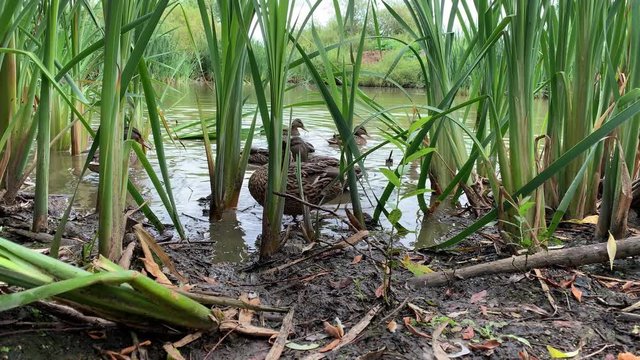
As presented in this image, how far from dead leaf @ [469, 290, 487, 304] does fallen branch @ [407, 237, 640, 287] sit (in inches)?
2.5

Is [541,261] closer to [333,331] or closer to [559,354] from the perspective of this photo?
[559,354]

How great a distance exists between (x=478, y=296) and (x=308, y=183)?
1.53m

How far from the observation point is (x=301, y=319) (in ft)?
4.83

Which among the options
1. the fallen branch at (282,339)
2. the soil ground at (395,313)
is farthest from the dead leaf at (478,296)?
the fallen branch at (282,339)

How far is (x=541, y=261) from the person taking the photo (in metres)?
1.62

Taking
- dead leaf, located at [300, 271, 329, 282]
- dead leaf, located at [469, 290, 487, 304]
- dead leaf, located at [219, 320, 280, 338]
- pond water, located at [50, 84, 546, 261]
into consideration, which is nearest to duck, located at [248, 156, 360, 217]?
pond water, located at [50, 84, 546, 261]

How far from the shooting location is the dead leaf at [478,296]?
154cm

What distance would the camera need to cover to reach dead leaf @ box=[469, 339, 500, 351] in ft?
4.16

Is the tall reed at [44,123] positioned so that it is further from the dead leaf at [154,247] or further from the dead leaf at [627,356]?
the dead leaf at [627,356]

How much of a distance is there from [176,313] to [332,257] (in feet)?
2.41

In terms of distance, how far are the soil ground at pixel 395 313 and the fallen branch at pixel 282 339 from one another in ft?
0.08

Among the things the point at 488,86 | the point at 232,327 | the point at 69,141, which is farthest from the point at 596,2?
the point at 69,141

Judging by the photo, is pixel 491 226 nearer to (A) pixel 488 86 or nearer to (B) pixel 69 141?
(A) pixel 488 86

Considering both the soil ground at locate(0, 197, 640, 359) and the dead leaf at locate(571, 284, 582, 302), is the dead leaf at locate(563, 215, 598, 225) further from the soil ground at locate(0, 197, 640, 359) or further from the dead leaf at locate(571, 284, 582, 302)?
the dead leaf at locate(571, 284, 582, 302)
